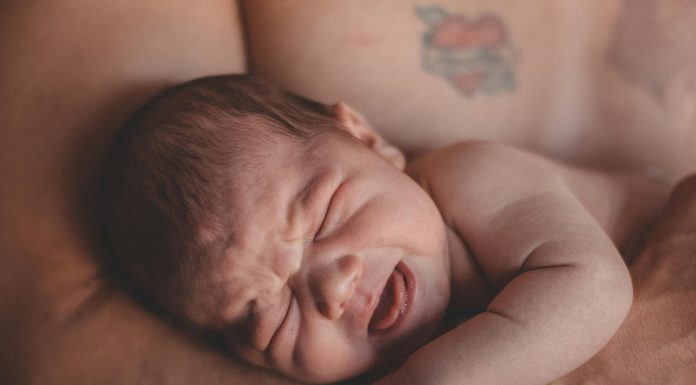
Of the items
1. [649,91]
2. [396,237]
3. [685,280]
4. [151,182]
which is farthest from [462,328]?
[649,91]

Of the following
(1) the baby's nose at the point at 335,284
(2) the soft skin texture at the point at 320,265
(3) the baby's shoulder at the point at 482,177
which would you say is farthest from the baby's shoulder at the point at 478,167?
(1) the baby's nose at the point at 335,284

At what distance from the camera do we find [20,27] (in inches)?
42.2

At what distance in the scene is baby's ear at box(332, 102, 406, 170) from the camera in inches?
41.9

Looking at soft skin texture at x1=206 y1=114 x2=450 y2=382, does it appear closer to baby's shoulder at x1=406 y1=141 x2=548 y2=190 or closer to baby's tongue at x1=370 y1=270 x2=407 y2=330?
baby's tongue at x1=370 y1=270 x2=407 y2=330

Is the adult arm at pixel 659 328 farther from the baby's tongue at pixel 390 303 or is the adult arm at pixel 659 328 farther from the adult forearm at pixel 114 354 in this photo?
the adult forearm at pixel 114 354

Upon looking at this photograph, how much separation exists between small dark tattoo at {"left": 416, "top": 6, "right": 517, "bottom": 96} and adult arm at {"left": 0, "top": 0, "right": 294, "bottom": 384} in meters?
0.40

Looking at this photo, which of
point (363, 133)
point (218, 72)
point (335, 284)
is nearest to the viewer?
point (335, 284)

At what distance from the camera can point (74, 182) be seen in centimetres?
103

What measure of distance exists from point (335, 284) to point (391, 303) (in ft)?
0.34

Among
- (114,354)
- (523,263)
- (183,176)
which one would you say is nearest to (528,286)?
(523,263)

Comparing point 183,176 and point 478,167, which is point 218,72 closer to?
point 183,176

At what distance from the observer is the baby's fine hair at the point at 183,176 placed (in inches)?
34.5

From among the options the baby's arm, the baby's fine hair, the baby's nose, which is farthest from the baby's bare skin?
the baby's fine hair

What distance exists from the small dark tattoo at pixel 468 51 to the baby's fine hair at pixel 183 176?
1.08ft
